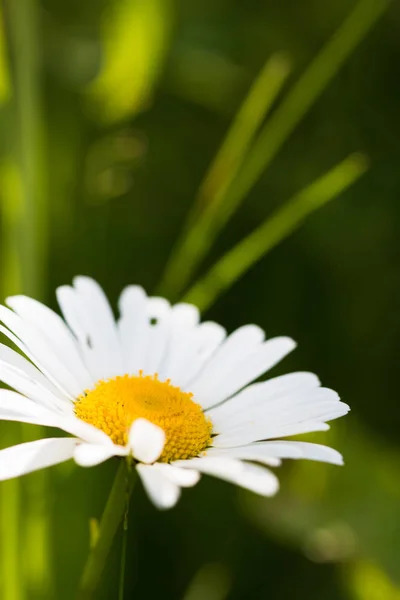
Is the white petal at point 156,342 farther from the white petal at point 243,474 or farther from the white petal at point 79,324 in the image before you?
the white petal at point 243,474

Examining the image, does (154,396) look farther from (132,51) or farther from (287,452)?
(132,51)

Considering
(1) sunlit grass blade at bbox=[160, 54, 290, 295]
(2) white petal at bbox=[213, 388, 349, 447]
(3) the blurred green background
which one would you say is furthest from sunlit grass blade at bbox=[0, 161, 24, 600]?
(2) white petal at bbox=[213, 388, 349, 447]

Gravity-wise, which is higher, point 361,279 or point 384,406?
point 361,279

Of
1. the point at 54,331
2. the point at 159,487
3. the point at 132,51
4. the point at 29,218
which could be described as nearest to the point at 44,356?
the point at 54,331

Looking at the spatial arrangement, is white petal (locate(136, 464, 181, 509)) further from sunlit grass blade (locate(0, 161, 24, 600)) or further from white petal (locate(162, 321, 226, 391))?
sunlit grass blade (locate(0, 161, 24, 600))

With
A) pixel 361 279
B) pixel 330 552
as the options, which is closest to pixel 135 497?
pixel 330 552

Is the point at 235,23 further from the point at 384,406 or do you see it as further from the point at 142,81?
the point at 384,406

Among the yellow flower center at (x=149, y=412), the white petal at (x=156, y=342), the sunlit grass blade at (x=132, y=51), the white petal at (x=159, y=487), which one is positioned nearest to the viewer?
the white petal at (x=159, y=487)

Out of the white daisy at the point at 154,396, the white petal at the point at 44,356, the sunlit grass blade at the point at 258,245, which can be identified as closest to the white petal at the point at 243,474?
the white daisy at the point at 154,396
